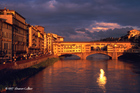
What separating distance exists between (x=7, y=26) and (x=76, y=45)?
61111mm

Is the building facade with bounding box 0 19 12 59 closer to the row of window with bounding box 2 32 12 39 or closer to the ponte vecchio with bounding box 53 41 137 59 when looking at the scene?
the row of window with bounding box 2 32 12 39

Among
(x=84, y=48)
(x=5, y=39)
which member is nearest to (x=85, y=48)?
(x=84, y=48)

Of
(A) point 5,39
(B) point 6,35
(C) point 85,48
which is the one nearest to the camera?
(A) point 5,39

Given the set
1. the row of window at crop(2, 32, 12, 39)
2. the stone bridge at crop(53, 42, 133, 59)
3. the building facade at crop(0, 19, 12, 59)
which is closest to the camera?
the building facade at crop(0, 19, 12, 59)

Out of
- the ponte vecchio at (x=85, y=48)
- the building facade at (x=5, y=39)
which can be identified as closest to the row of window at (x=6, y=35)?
the building facade at (x=5, y=39)

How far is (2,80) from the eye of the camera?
1065 inches

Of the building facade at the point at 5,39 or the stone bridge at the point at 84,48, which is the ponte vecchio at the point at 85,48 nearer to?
the stone bridge at the point at 84,48

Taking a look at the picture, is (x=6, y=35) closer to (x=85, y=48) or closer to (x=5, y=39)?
(x=5, y=39)

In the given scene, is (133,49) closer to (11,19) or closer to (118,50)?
(118,50)

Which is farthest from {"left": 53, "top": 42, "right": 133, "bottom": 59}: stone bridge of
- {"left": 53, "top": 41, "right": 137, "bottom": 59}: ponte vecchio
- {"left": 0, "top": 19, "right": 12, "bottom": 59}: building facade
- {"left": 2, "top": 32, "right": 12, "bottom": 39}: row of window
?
{"left": 0, "top": 19, "right": 12, "bottom": 59}: building facade

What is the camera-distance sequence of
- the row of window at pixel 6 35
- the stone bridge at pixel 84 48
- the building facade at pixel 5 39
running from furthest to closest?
1. the stone bridge at pixel 84 48
2. the row of window at pixel 6 35
3. the building facade at pixel 5 39

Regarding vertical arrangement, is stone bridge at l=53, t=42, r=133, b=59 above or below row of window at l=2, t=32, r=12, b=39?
below

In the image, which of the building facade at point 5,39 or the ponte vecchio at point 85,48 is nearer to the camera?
the building facade at point 5,39

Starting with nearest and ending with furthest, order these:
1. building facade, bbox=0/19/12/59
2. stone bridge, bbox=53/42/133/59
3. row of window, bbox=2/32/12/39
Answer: building facade, bbox=0/19/12/59
row of window, bbox=2/32/12/39
stone bridge, bbox=53/42/133/59
